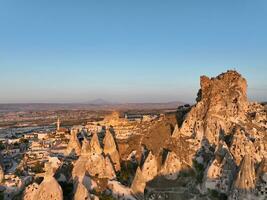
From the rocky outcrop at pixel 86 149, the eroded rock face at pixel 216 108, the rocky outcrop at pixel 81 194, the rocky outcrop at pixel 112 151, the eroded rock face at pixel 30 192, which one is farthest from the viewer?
the eroded rock face at pixel 216 108

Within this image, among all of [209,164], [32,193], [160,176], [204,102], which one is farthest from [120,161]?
[32,193]

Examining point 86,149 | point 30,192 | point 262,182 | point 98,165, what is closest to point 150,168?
point 98,165

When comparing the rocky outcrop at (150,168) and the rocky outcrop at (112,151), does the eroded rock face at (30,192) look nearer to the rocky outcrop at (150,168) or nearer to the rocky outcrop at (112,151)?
the rocky outcrop at (112,151)

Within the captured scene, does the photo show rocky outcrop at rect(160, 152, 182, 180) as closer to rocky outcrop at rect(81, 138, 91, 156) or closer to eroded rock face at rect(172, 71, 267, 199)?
eroded rock face at rect(172, 71, 267, 199)

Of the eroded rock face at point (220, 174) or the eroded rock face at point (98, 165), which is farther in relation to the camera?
the eroded rock face at point (220, 174)

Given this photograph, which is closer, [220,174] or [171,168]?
[220,174]

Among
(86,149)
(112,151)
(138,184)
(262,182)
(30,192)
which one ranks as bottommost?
(138,184)

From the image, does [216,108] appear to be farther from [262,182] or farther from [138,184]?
[138,184]

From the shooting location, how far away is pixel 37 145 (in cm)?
4844

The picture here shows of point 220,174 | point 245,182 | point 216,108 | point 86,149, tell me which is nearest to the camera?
point 245,182

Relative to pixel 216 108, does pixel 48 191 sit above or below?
below

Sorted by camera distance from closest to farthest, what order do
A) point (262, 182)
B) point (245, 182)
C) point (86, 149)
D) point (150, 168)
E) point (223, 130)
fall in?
point (245, 182)
point (262, 182)
point (86, 149)
point (150, 168)
point (223, 130)

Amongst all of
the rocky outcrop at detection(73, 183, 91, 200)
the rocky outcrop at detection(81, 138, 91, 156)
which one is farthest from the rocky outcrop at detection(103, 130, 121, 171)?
the rocky outcrop at detection(73, 183, 91, 200)

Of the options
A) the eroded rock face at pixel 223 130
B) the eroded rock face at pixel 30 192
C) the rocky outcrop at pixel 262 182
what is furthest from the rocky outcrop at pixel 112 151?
the eroded rock face at pixel 30 192
